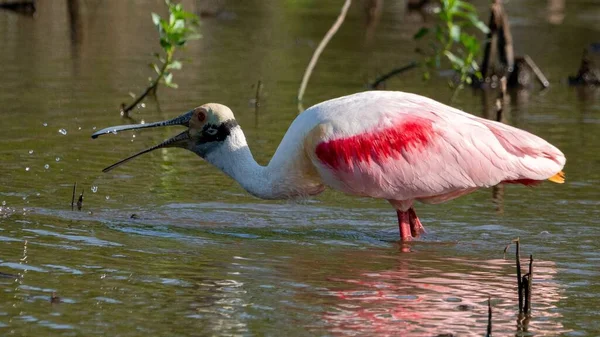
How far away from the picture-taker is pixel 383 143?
8.27m

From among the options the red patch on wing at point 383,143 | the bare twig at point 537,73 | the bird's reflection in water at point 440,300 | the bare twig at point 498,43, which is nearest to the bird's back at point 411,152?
the red patch on wing at point 383,143

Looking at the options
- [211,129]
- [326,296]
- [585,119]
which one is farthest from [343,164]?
[585,119]

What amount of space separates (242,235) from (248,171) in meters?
0.45

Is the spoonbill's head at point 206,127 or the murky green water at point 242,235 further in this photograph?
the spoonbill's head at point 206,127

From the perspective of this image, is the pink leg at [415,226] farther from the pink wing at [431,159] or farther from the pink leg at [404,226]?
the pink wing at [431,159]

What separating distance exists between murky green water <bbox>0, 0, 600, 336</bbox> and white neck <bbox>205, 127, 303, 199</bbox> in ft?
0.96

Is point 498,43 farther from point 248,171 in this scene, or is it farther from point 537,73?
point 248,171

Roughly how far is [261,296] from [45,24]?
48.3ft

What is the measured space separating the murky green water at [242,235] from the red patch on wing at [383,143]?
56cm

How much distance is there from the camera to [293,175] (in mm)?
8297

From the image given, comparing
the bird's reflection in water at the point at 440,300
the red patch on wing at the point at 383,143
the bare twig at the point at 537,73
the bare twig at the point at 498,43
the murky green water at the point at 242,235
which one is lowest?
the bird's reflection in water at the point at 440,300

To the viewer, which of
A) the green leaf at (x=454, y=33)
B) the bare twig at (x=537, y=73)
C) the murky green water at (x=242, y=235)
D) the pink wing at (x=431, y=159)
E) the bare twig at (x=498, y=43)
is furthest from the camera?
the bare twig at (x=537, y=73)

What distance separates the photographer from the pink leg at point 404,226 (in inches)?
327

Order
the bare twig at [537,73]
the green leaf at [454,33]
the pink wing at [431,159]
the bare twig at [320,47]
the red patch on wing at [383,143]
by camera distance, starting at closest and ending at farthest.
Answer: the red patch on wing at [383,143]
the pink wing at [431,159]
the green leaf at [454,33]
the bare twig at [320,47]
the bare twig at [537,73]
